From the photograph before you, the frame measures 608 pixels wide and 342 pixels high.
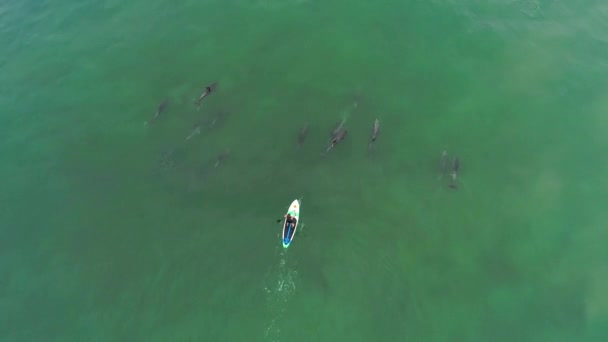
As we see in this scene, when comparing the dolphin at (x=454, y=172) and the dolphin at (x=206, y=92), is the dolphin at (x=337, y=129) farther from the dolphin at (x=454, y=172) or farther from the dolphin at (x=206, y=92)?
the dolphin at (x=206, y=92)

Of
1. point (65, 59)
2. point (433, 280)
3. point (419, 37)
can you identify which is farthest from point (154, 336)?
point (419, 37)

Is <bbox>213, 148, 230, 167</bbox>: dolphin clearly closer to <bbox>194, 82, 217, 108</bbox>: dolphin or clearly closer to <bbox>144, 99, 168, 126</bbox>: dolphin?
<bbox>194, 82, 217, 108</bbox>: dolphin

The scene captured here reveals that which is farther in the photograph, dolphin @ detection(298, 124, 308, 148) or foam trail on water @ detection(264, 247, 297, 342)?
dolphin @ detection(298, 124, 308, 148)

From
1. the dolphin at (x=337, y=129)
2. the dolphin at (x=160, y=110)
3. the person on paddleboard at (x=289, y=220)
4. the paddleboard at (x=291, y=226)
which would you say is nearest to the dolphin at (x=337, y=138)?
the dolphin at (x=337, y=129)

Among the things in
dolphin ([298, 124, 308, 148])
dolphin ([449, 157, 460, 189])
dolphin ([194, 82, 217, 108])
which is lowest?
dolphin ([449, 157, 460, 189])

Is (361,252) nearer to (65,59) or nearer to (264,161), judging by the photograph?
(264,161)

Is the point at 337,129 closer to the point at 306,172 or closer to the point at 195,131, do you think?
the point at 306,172

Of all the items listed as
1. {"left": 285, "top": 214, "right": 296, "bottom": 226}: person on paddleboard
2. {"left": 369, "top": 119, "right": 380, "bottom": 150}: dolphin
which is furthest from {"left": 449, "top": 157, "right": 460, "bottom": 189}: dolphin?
{"left": 285, "top": 214, "right": 296, "bottom": 226}: person on paddleboard

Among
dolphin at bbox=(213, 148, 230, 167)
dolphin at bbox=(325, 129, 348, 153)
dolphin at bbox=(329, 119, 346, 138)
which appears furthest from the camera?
dolphin at bbox=(329, 119, 346, 138)
